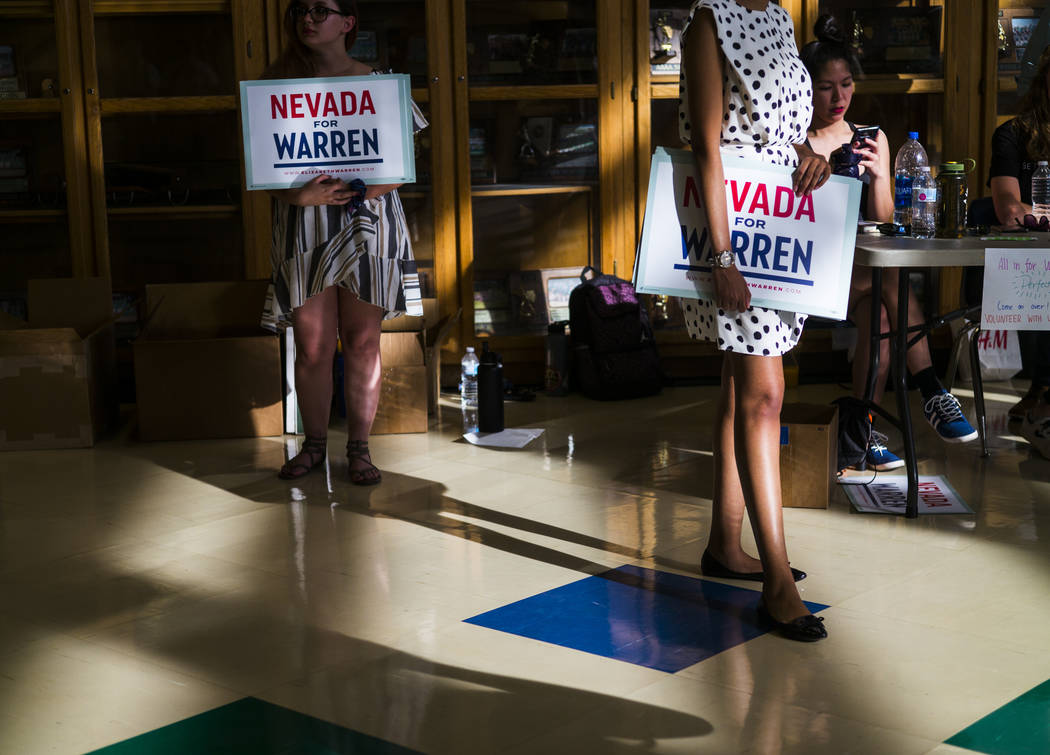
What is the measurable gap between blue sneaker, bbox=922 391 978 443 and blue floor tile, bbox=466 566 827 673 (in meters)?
1.38

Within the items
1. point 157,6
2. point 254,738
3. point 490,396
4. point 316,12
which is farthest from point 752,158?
point 157,6

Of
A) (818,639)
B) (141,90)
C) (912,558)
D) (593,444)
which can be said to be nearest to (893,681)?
(818,639)

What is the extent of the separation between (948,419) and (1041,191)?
735mm

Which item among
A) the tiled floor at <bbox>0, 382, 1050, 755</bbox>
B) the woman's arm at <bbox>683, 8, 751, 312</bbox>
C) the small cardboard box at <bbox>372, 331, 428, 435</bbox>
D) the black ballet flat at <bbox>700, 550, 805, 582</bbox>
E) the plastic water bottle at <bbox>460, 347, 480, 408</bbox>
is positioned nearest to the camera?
the tiled floor at <bbox>0, 382, 1050, 755</bbox>

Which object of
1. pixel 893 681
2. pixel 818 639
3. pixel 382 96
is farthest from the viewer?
pixel 382 96

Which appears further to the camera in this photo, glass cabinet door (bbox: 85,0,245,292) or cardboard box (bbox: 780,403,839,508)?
glass cabinet door (bbox: 85,0,245,292)

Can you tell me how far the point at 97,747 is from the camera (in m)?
1.93

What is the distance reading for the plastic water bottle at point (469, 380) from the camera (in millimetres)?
4812

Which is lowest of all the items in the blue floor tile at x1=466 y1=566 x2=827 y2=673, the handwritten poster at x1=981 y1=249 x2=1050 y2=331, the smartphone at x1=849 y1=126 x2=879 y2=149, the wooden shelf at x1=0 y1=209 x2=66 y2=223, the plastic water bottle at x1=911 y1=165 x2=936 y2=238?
the blue floor tile at x1=466 y1=566 x2=827 y2=673

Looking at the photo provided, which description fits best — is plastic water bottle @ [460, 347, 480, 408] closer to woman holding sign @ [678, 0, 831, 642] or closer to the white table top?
the white table top

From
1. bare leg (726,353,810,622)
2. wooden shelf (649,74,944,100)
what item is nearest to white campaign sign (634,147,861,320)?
bare leg (726,353,810,622)

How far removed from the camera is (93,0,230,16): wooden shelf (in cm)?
489

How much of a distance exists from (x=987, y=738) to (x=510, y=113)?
12.5 ft

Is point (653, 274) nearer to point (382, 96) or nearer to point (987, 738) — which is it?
point (987, 738)
